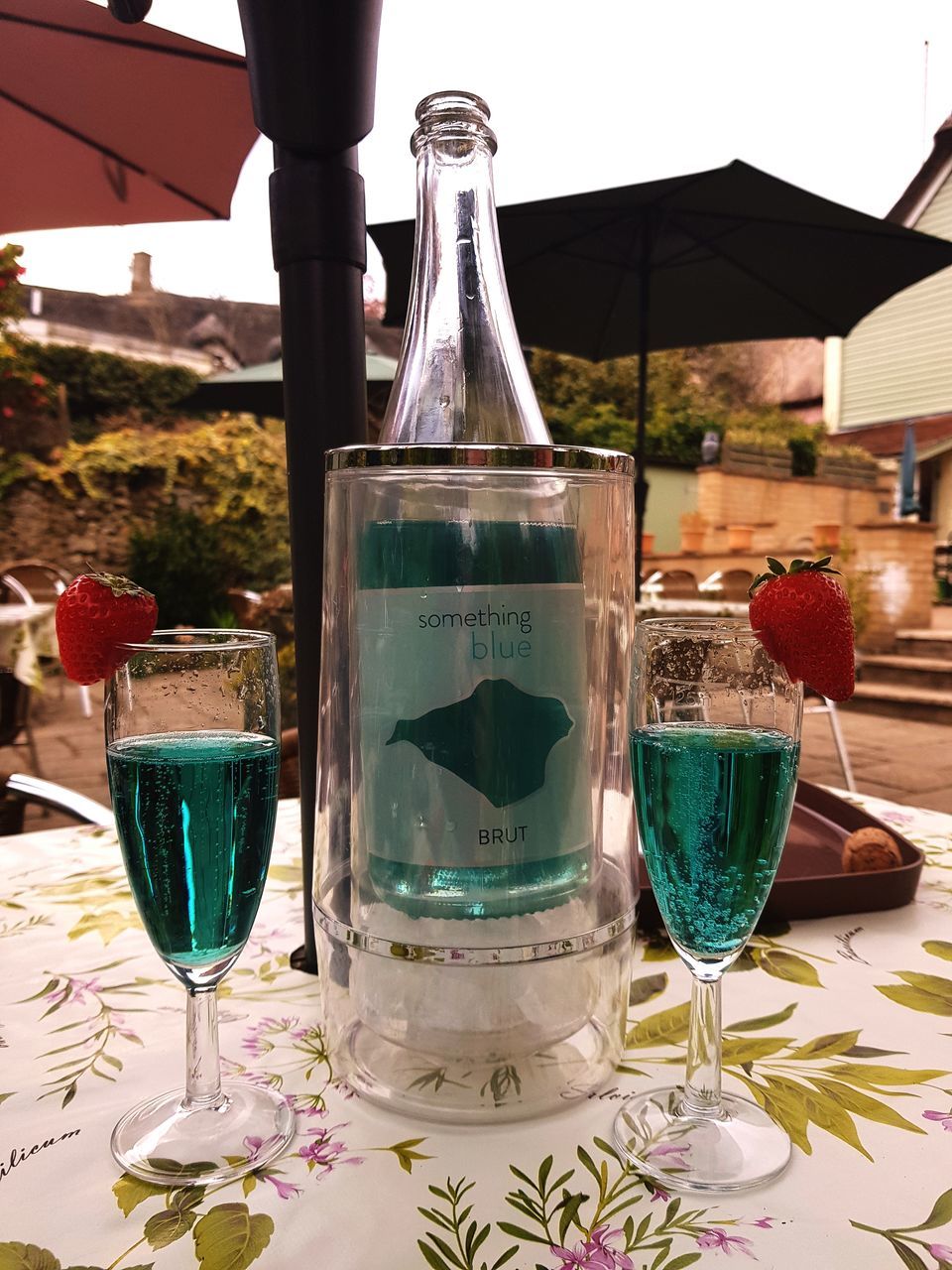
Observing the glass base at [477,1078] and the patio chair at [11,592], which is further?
the patio chair at [11,592]

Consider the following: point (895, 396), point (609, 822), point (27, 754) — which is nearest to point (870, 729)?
point (27, 754)

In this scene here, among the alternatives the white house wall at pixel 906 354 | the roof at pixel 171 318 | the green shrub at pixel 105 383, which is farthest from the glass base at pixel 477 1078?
the white house wall at pixel 906 354

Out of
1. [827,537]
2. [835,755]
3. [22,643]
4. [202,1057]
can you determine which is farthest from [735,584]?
[202,1057]

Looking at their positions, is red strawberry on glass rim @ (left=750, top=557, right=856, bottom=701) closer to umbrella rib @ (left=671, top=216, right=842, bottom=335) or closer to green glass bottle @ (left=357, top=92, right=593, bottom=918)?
green glass bottle @ (left=357, top=92, right=593, bottom=918)

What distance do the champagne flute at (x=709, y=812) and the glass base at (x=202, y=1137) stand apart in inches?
7.9

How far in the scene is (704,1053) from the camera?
51 cm

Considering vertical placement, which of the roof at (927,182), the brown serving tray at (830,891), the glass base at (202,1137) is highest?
the roof at (927,182)

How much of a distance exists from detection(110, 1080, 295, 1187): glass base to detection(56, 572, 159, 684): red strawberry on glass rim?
0.86 feet

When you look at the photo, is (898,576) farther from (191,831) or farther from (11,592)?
(191,831)

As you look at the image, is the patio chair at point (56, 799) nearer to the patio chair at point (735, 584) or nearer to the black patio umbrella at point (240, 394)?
the black patio umbrella at point (240, 394)

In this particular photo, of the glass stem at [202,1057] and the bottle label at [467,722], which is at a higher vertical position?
the bottle label at [467,722]

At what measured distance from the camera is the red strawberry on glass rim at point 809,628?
1.56 feet

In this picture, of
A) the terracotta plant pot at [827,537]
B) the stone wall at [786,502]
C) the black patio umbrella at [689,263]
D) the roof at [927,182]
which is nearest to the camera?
the black patio umbrella at [689,263]

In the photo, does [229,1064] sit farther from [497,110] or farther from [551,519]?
[497,110]
